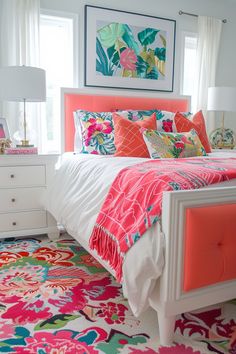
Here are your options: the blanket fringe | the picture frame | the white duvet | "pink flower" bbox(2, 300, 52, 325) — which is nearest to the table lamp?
the picture frame

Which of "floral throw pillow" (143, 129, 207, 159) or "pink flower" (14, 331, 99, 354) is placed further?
"floral throw pillow" (143, 129, 207, 159)

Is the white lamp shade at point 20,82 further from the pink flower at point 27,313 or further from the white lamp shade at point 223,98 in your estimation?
the white lamp shade at point 223,98

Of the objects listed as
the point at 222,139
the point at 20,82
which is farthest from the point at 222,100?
the point at 20,82

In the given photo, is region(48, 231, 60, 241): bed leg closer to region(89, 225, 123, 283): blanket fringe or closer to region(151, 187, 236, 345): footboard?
region(89, 225, 123, 283): blanket fringe

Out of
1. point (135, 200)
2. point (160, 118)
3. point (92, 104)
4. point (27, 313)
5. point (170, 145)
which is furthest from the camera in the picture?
point (92, 104)

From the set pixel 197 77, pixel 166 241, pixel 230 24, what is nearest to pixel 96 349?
pixel 166 241

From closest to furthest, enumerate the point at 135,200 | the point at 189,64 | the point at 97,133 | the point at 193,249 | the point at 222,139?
1. the point at 193,249
2. the point at 135,200
3. the point at 97,133
4. the point at 222,139
5. the point at 189,64

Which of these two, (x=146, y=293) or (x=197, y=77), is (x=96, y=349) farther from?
(x=197, y=77)

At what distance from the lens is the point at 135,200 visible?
1.53 meters

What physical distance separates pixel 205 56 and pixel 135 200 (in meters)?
2.94

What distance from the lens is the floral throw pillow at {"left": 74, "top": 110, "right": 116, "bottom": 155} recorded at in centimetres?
276

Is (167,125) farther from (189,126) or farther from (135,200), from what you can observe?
(135,200)

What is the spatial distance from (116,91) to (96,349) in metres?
2.54

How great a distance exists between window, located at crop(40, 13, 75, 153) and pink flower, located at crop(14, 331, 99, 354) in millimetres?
2056
